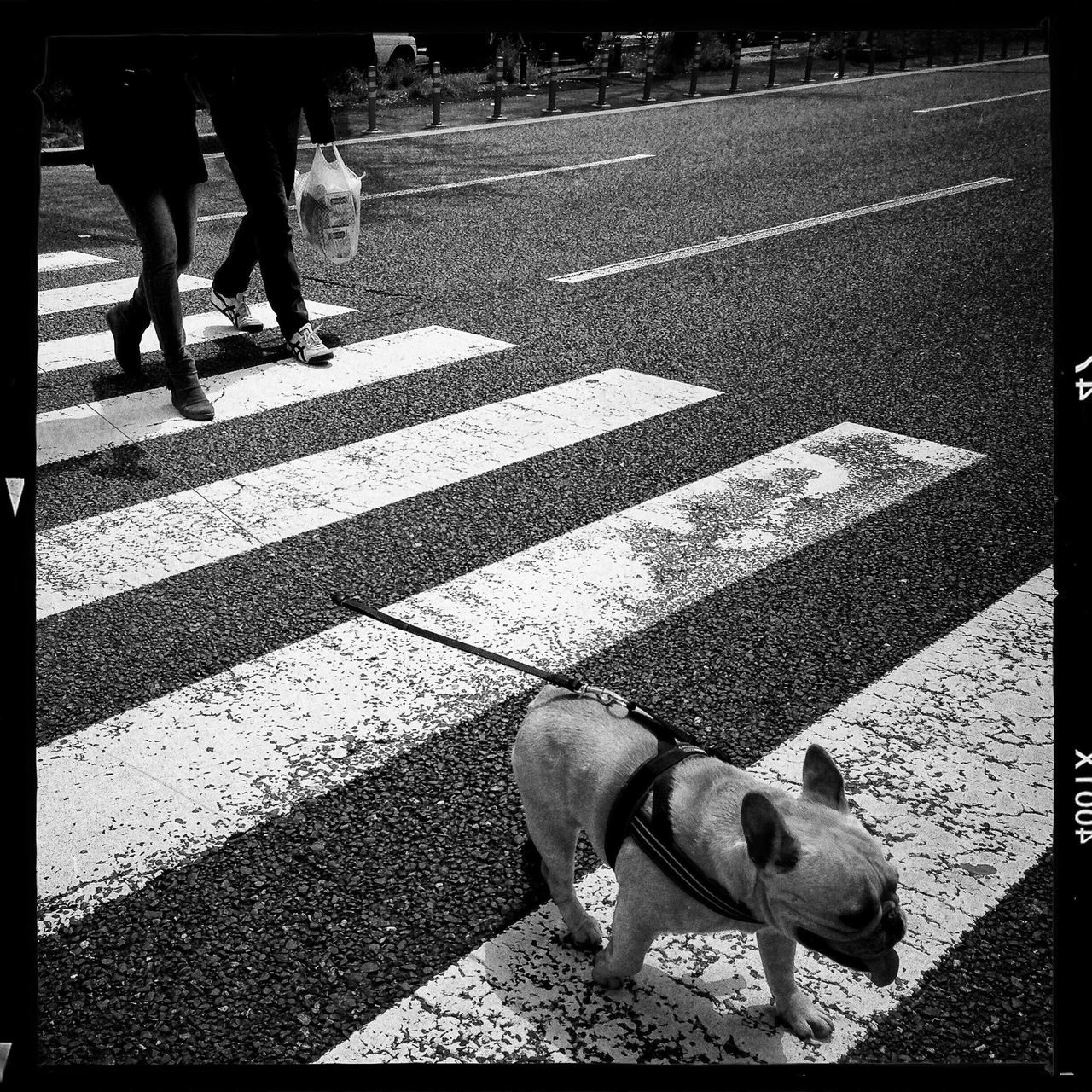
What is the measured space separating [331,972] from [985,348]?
535cm

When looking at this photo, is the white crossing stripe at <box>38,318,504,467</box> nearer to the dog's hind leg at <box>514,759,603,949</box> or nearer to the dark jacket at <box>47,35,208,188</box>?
the dark jacket at <box>47,35,208,188</box>

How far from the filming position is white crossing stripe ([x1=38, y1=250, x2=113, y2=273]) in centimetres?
776

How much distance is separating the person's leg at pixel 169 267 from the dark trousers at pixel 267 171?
655 millimetres

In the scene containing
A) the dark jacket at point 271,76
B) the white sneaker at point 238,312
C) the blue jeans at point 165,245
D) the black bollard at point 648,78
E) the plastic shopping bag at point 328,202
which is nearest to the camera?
the blue jeans at point 165,245

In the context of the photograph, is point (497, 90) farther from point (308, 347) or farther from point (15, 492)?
point (15, 492)

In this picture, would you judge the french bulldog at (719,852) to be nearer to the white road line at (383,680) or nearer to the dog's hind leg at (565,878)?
the dog's hind leg at (565,878)

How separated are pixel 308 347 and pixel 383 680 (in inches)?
123

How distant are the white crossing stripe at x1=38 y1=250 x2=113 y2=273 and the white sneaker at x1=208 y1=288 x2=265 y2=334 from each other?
1.83 metres

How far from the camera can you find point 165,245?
16.6ft

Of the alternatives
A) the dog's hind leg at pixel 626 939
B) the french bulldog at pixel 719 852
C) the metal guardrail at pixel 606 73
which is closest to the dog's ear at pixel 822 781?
the french bulldog at pixel 719 852

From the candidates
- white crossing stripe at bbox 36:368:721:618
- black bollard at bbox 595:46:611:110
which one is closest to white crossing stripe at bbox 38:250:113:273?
white crossing stripe at bbox 36:368:721:618

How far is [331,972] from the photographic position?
224 centimetres

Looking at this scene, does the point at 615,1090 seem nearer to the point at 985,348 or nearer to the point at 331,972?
the point at 331,972

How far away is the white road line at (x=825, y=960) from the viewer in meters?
2.12
